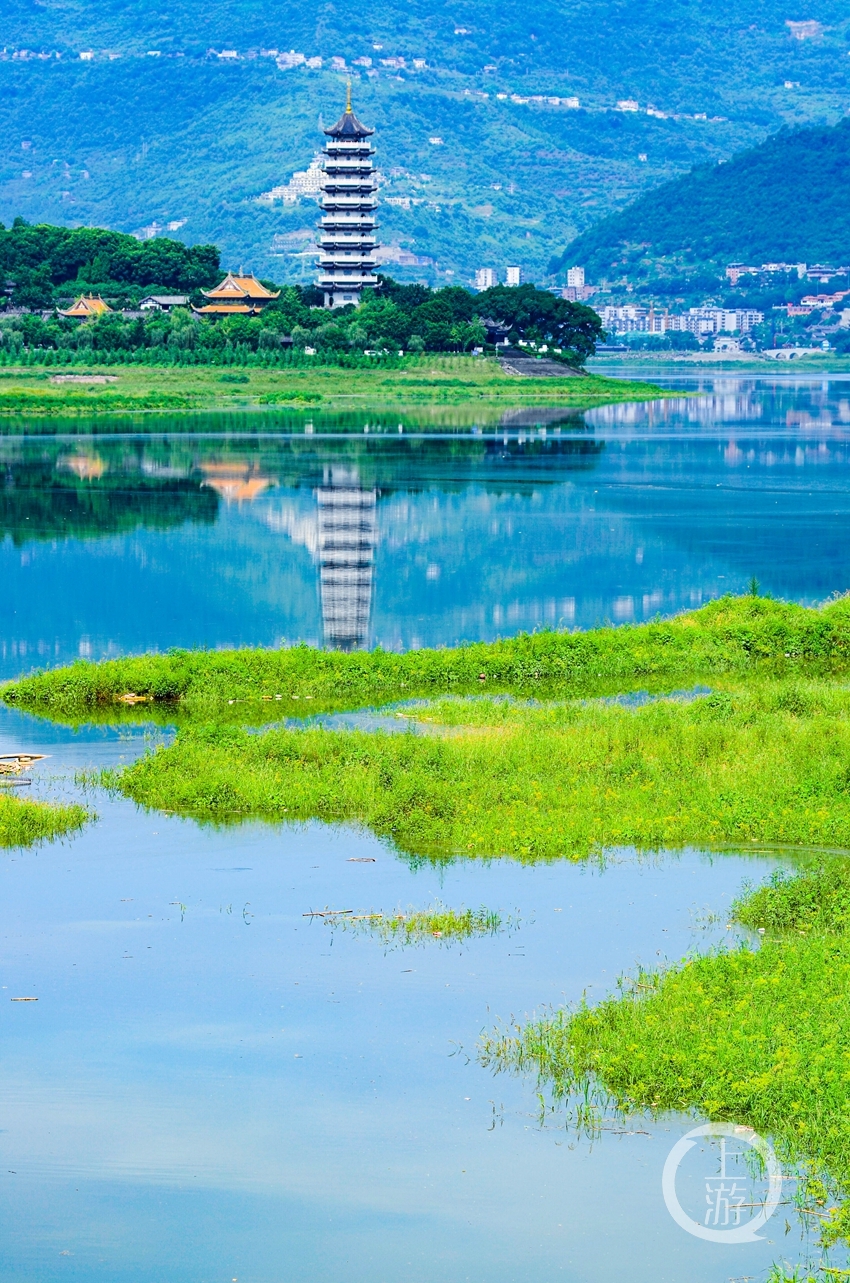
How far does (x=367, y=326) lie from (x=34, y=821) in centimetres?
9006

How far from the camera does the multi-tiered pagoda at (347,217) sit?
414ft

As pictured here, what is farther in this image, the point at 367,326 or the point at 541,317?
the point at 541,317

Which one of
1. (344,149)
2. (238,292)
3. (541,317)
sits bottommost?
(541,317)

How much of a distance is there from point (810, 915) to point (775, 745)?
433 cm

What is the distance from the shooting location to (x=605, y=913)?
541 inches

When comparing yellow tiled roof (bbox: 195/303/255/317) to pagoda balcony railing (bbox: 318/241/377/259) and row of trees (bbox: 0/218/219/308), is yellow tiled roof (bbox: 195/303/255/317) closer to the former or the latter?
row of trees (bbox: 0/218/219/308)

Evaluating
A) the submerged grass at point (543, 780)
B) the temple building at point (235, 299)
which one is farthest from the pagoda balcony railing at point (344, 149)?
the submerged grass at point (543, 780)

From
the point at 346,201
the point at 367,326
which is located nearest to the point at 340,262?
the point at 346,201

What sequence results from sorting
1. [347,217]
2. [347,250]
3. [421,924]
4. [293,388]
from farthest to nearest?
[347,217] → [347,250] → [293,388] → [421,924]

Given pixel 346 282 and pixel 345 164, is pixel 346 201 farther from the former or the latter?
pixel 346 282

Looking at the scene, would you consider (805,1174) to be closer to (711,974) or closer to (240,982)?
(711,974)

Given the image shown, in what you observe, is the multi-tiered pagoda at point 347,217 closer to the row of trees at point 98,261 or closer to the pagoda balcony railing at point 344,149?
the pagoda balcony railing at point 344,149
